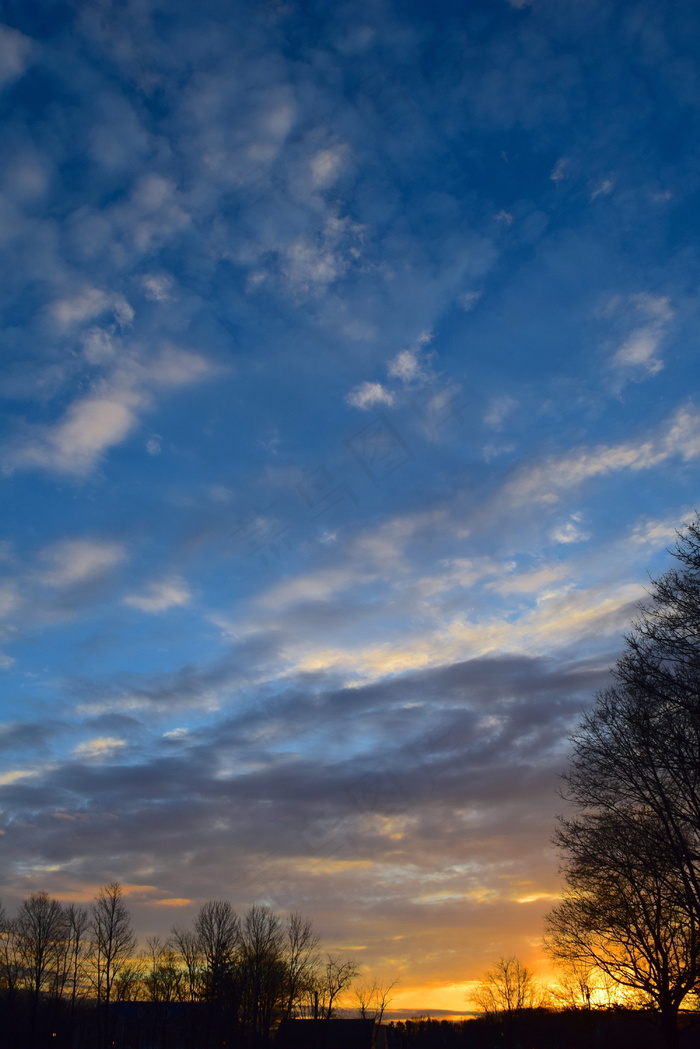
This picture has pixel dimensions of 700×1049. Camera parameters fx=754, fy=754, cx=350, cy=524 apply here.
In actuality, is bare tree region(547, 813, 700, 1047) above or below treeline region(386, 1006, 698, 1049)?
above

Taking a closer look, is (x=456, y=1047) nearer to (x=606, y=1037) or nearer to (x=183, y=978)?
(x=183, y=978)

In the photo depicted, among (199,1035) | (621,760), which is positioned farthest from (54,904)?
(621,760)

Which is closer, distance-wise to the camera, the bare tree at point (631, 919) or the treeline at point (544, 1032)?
the bare tree at point (631, 919)

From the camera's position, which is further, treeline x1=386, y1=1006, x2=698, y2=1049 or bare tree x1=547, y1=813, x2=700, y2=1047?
treeline x1=386, y1=1006, x2=698, y2=1049

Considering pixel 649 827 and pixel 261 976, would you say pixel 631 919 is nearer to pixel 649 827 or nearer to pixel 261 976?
pixel 649 827

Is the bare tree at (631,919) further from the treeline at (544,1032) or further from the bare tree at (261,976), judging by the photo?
the bare tree at (261,976)

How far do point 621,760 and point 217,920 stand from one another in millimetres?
87255

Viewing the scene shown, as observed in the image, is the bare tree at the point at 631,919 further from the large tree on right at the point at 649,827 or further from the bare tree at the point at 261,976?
the bare tree at the point at 261,976

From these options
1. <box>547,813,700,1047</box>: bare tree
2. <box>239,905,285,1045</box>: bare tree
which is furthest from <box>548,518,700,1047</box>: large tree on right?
<box>239,905,285,1045</box>: bare tree

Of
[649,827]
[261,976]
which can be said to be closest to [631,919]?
[649,827]

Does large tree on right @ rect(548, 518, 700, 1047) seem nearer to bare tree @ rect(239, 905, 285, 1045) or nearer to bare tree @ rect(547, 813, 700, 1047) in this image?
bare tree @ rect(547, 813, 700, 1047)

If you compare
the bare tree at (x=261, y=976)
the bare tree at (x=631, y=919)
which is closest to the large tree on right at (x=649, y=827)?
the bare tree at (x=631, y=919)

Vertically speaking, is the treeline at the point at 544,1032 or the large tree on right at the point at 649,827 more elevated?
the large tree on right at the point at 649,827

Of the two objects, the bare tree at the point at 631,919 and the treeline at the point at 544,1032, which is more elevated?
the bare tree at the point at 631,919
